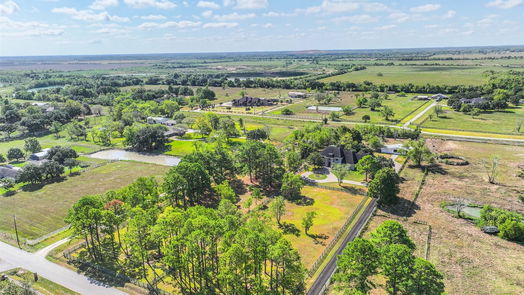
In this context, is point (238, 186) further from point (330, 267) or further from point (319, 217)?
point (330, 267)

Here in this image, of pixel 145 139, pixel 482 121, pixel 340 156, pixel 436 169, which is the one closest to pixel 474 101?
pixel 482 121

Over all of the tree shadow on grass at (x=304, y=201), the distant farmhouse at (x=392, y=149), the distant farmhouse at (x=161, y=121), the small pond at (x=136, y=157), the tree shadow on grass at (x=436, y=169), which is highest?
the distant farmhouse at (x=161, y=121)

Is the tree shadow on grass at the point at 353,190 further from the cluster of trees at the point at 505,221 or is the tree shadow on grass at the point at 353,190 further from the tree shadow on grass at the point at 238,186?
the tree shadow on grass at the point at 238,186

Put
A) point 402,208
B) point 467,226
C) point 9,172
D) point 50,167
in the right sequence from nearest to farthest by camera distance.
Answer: point 467,226
point 402,208
point 50,167
point 9,172

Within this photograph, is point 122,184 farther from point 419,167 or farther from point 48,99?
point 48,99

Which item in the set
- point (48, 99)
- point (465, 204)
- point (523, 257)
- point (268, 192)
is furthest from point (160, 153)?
point (48, 99)

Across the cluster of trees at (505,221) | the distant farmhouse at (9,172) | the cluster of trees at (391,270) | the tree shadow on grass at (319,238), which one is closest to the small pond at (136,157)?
the distant farmhouse at (9,172)
